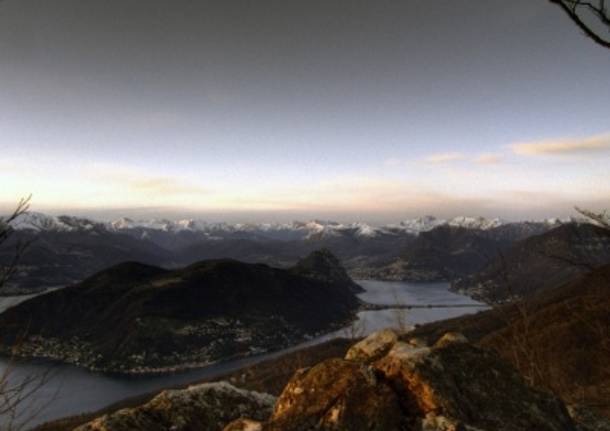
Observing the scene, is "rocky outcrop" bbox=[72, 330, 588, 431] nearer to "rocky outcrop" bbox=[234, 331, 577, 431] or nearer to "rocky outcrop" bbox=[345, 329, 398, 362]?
"rocky outcrop" bbox=[234, 331, 577, 431]

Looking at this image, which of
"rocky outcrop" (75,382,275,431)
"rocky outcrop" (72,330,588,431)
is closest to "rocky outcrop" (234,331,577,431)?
"rocky outcrop" (72,330,588,431)

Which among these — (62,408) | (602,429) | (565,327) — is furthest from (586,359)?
(62,408)

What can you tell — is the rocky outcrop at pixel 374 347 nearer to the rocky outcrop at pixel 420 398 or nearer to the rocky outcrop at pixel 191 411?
the rocky outcrop at pixel 420 398

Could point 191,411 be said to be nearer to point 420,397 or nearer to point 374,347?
point 374,347

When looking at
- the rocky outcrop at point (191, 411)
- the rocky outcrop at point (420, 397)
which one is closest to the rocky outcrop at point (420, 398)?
the rocky outcrop at point (420, 397)

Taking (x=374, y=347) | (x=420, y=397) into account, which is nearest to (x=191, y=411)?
(x=374, y=347)

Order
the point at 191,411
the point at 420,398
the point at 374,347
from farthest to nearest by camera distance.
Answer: the point at 191,411 → the point at 374,347 → the point at 420,398

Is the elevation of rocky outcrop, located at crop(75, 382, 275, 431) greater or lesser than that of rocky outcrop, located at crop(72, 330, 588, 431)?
lesser

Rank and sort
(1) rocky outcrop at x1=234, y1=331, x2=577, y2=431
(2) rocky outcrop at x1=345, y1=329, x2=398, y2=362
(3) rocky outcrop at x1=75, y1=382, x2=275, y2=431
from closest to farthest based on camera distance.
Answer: (1) rocky outcrop at x1=234, y1=331, x2=577, y2=431 < (2) rocky outcrop at x1=345, y1=329, x2=398, y2=362 < (3) rocky outcrop at x1=75, y1=382, x2=275, y2=431

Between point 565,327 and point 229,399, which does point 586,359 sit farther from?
point 229,399
